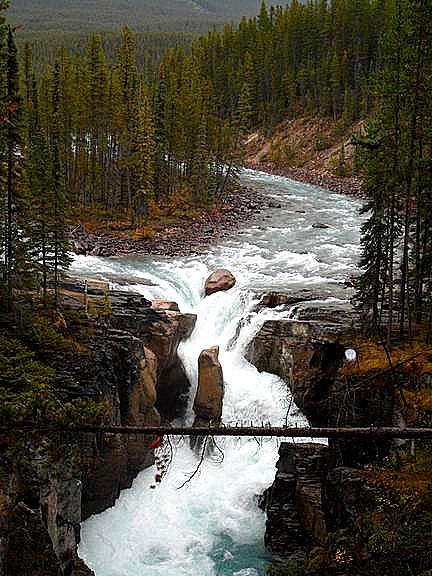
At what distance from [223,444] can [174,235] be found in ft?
75.9

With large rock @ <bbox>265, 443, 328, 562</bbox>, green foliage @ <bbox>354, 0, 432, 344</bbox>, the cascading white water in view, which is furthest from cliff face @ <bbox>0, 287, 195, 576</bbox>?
green foliage @ <bbox>354, 0, 432, 344</bbox>

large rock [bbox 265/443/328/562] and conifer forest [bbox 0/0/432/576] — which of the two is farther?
large rock [bbox 265/443/328/562]

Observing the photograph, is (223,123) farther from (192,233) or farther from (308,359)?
(308,359)

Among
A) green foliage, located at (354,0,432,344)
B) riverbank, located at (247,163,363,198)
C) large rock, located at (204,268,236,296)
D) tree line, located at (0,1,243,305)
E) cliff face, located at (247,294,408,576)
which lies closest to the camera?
cliff face, located at (247,294,408,576)

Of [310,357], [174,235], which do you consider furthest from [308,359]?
[174,235]

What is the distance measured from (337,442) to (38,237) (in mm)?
11995

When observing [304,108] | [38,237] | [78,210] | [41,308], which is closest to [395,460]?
[41,308]

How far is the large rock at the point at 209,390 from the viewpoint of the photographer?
24.0 metres

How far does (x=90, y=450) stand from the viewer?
17703 millimetres

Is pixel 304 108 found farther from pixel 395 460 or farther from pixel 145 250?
pixel 395 460

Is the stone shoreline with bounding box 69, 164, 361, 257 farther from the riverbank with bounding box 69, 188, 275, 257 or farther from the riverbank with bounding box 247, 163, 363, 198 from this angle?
the riverbank with bounding box 247, 163, 363, 198

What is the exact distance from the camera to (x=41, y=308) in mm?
20516

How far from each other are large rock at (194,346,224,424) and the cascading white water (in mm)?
831

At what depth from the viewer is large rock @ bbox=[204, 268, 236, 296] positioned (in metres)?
31.1
